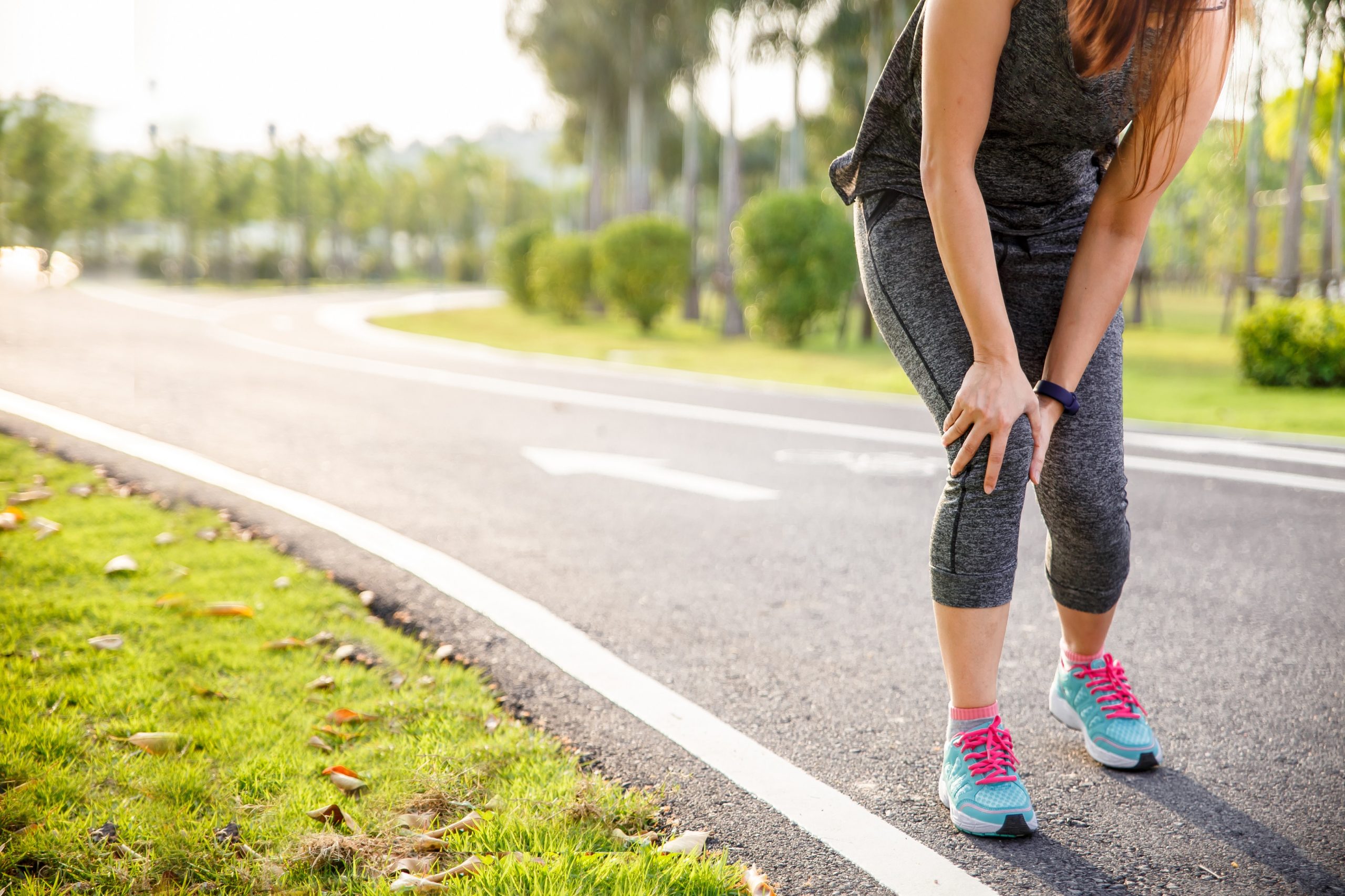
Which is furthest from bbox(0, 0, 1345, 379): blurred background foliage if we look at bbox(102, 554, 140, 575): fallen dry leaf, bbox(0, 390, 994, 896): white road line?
bbox(102, 554, 140, 575): fallen dry leaf

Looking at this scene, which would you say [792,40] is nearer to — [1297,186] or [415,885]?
[1297,186]

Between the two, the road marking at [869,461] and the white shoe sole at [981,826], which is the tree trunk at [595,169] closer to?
the road marking at [869,461]

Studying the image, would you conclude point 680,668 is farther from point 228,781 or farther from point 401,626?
point 228,781

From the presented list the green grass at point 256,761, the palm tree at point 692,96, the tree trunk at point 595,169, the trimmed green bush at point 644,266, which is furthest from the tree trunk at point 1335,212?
the tree trunk at point 595,169

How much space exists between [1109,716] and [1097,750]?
9cm

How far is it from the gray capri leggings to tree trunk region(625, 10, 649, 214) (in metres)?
30.6

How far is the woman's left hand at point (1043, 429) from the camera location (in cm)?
199

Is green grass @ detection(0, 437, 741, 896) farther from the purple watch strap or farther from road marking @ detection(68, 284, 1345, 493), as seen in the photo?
road marking @ detection(68, 284, 1345, 493)

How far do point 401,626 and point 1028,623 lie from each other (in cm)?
218

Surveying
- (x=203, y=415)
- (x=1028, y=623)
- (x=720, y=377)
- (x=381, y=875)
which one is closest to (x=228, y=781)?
(x=381, y=875)

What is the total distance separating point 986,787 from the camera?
2.00m

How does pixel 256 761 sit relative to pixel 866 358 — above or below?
below

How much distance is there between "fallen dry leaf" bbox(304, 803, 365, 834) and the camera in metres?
1.97

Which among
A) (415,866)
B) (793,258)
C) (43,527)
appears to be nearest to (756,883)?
(415,866)
